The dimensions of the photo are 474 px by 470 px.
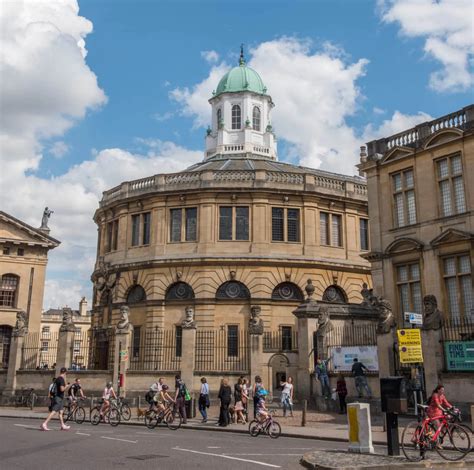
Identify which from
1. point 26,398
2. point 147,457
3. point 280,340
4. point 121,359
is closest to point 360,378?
point 121,359

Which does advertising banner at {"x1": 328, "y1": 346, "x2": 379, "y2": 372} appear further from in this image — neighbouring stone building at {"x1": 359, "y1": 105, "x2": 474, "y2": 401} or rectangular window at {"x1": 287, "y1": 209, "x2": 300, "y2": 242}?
rectangular window at {"x1": 287, "y1": 209, "x2": 300, "y2": 242}

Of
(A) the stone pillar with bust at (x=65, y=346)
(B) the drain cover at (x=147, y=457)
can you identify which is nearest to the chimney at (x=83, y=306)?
(A) the stone pillar with bust at (x=65, y=346)

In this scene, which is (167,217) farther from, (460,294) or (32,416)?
(460,294)

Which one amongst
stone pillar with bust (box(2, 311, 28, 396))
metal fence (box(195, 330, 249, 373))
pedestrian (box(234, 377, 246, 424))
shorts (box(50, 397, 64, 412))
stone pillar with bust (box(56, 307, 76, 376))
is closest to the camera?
shorts (box(50, 397, 64, 412))

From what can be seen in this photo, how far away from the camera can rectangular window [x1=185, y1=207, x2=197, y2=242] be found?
39219 millimetres

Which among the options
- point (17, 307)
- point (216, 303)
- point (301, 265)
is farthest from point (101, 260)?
point (301, 265)

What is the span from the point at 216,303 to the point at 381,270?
13.1m

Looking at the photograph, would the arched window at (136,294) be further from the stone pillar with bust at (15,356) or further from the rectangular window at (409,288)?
the rectangular window at (409,288)

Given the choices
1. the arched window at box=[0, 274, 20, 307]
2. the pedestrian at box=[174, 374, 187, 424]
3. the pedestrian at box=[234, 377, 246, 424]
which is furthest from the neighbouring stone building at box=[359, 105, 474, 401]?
the arched window at box=[0, 274, 20, 307]

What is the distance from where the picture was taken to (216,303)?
37.4m

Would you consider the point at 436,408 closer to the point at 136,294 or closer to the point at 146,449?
the point at 146,449

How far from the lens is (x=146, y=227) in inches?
1608

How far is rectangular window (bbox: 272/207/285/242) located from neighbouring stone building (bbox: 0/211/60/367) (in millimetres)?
16915

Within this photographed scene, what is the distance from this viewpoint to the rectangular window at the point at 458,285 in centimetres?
2403
